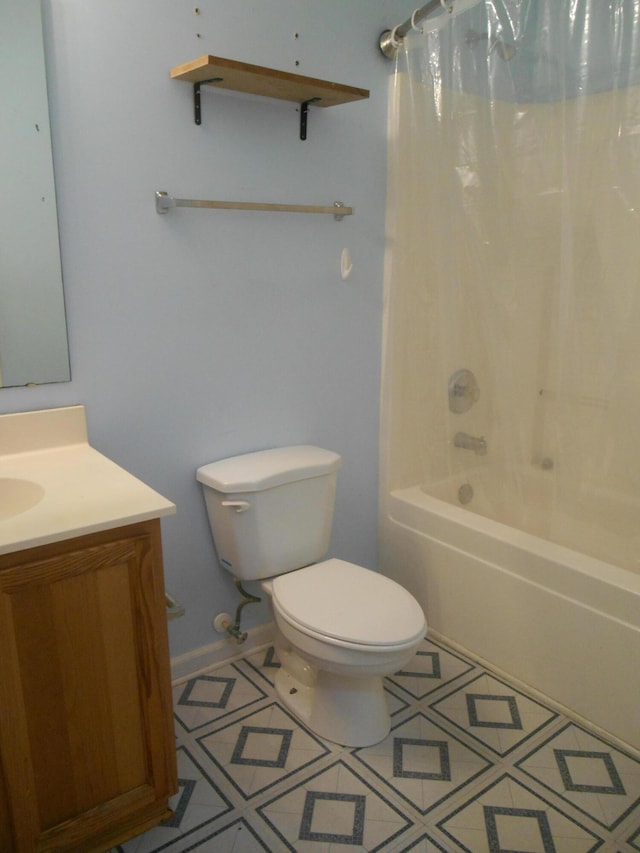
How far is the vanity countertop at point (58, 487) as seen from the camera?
1206 millimetres

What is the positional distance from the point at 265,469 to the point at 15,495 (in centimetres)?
70

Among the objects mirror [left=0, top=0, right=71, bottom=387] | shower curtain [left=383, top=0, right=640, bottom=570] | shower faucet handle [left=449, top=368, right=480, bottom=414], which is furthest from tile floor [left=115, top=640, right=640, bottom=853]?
mirror [left=0, top=0, right=71, bottom=387]

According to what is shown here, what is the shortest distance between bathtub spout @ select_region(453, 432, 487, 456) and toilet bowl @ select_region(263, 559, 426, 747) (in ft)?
1.98

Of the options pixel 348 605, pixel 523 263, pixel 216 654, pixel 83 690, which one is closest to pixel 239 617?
pixel 216 654

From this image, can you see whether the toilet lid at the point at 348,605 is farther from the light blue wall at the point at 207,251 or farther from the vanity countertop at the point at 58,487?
the vanity countertop at the point at 58,487

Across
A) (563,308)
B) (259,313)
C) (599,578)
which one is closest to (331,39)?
(259,313)

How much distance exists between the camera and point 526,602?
1.97 m

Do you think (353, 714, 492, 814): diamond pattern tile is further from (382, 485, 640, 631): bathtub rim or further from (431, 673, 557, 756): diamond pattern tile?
(382, 485, 640, 631): bathtub rim

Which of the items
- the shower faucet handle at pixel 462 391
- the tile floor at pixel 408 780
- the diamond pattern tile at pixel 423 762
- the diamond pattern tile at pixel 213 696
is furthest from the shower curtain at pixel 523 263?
the diamond pattern tile at pixel 213 696

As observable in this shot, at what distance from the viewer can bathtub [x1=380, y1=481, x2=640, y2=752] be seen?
5.78 ft

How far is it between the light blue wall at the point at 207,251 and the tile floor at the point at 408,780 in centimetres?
36

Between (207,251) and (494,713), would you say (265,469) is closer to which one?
(207,251)

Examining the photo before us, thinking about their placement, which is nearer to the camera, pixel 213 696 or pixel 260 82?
pixel 260 82

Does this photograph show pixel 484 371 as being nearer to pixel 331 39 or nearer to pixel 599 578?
pixel 599 578
